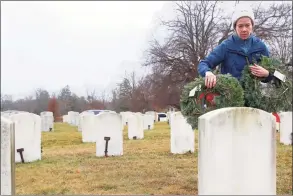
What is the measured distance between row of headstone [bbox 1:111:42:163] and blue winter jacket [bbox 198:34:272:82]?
5.95 metres

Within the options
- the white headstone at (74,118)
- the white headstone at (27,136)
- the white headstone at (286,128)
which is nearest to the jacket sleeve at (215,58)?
the white headstone at (27,136)

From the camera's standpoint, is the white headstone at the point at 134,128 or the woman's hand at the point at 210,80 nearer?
the woman's hand at the point at 210,80

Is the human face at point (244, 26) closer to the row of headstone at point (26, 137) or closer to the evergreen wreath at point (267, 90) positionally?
the evergreen wreath at point (267, 90)

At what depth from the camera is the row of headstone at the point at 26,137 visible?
8.98m

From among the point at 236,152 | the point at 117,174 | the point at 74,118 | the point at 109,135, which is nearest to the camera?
the point at 236,152

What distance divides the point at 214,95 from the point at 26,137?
6.27m

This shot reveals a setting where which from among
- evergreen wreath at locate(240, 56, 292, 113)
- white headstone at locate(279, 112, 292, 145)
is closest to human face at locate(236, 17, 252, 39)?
evergreen wreath at locate(240, 56, 292, 113)

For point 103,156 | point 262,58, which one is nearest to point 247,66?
point 262,58

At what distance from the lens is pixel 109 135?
387 inches

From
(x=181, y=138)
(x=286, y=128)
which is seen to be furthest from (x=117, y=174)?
(x=286, y=128)

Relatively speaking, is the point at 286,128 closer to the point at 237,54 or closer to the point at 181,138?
the point at 181,138

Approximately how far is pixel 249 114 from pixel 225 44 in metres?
1.29

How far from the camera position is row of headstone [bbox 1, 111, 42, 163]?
29.5ft

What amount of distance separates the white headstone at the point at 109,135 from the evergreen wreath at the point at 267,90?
19.4 feet
